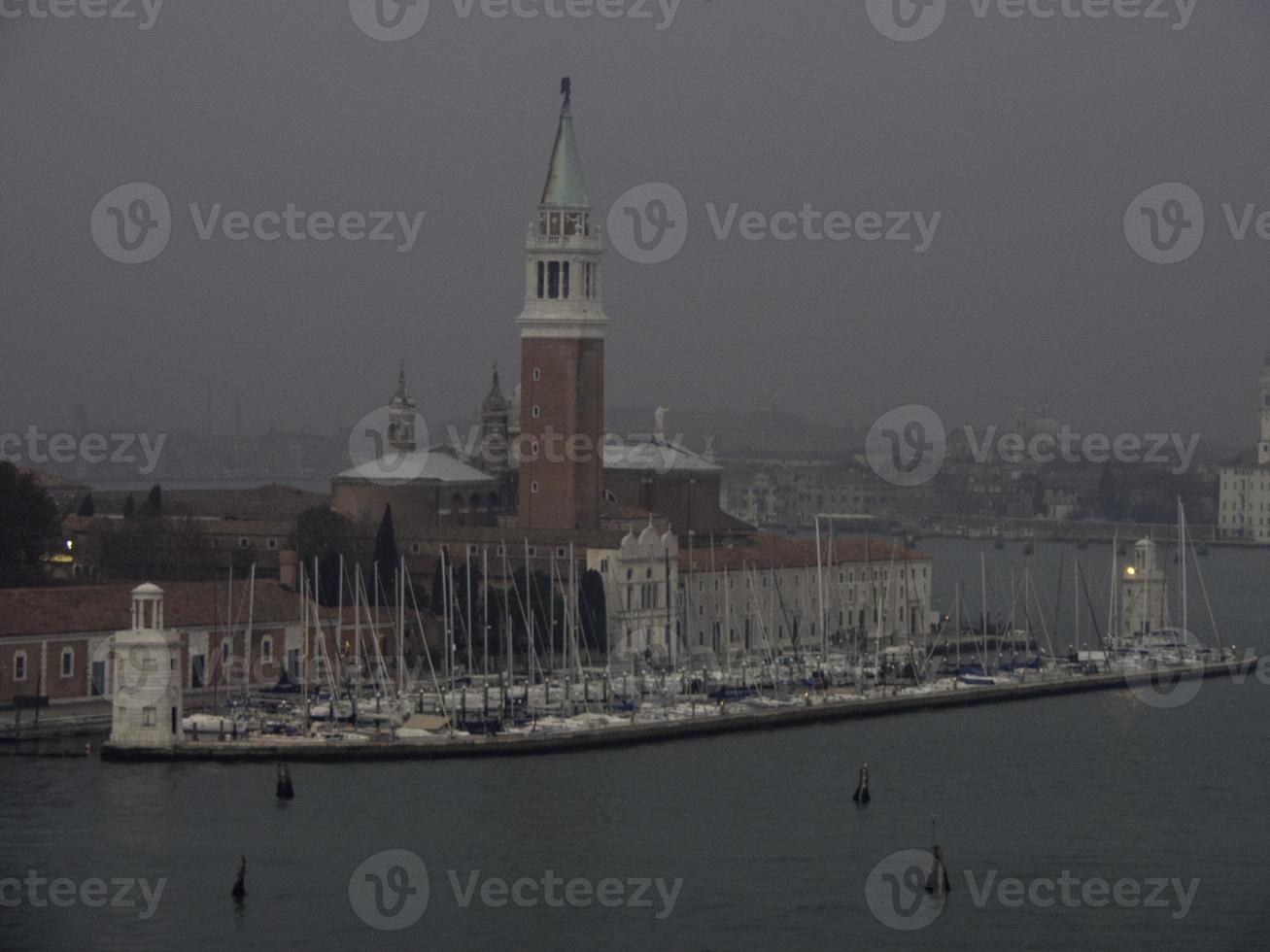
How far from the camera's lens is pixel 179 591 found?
26.4m

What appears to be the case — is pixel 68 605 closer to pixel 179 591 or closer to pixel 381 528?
pixel 179 591

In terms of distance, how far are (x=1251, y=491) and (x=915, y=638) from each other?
1613 inches

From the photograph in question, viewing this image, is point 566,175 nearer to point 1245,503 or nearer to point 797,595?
point 797,595

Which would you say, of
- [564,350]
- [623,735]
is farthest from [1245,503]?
[623,735]

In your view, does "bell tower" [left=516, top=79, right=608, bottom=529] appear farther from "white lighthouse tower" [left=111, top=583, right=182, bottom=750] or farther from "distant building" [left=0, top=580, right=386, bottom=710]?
"white lighthouse tower" [left=111, top=583, right=182, bottom=750]

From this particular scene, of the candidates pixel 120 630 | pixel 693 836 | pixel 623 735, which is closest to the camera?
pixel 693 836

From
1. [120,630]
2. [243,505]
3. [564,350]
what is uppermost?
[564,350]

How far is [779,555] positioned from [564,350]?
3.58m

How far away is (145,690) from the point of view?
2258cm

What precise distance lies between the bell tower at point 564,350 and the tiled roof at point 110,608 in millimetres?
5647

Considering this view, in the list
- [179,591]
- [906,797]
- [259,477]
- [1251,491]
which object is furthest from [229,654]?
[259,477]

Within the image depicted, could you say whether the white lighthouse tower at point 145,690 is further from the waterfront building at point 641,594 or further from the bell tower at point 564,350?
the bell tower at point 564,350

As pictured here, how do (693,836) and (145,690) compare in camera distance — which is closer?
(693,836)

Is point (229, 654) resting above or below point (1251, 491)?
below
